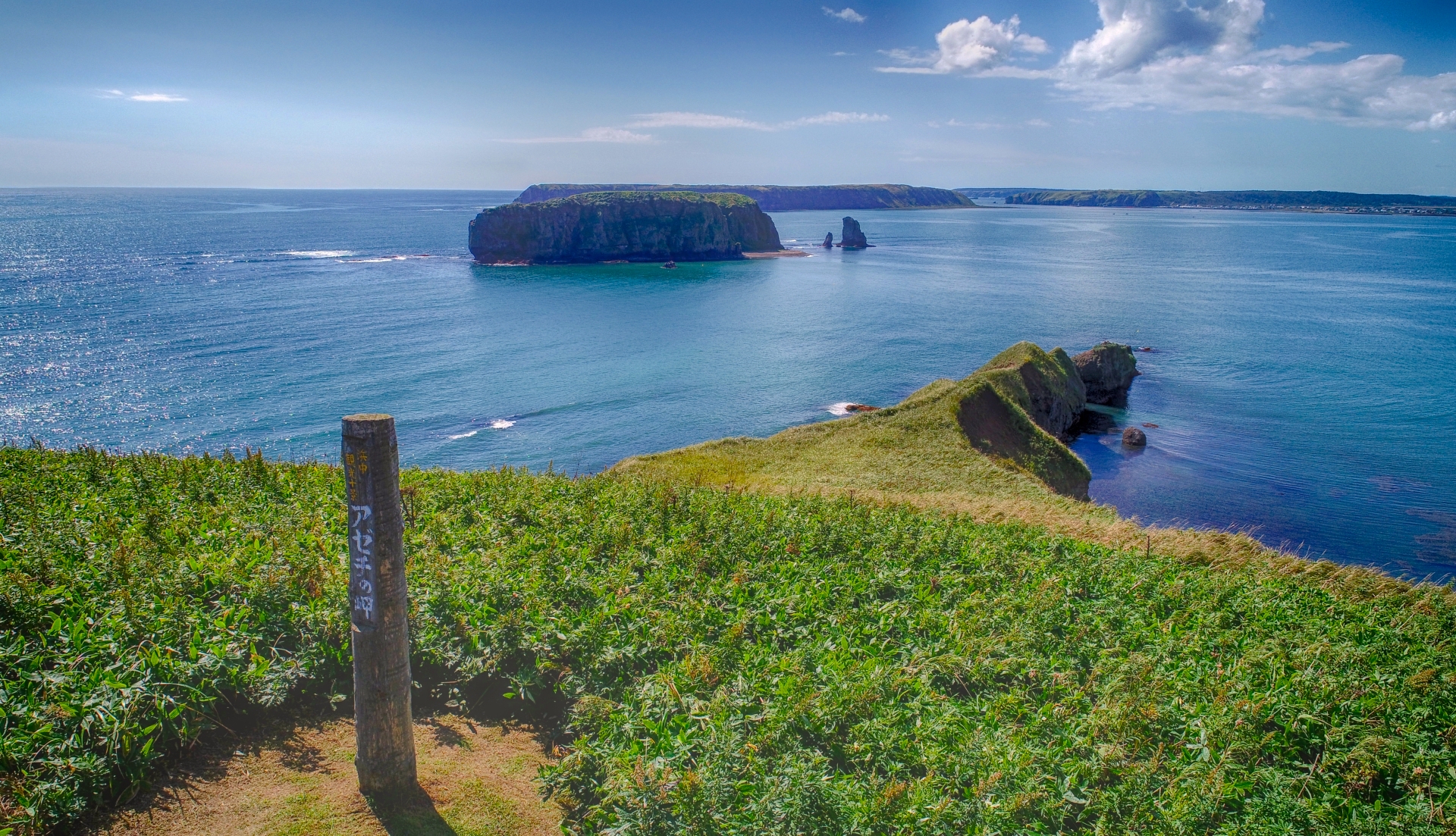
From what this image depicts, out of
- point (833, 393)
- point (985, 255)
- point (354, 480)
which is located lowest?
point (833, 393)

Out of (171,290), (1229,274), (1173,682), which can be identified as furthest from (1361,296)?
(171,290)

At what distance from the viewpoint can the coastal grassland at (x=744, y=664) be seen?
720cm

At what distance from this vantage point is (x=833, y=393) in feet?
197

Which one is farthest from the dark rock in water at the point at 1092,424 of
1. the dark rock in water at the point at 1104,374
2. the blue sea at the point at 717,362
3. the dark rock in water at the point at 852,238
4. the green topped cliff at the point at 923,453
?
the dark rock in water at the point at 852,238

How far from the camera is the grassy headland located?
7.21 meters

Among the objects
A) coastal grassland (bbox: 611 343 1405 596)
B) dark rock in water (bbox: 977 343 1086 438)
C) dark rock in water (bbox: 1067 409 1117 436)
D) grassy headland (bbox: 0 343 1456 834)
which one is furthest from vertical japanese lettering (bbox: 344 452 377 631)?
dark rock in water (bbox: 1067 409 1117 436)

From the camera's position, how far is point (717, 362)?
229 ft

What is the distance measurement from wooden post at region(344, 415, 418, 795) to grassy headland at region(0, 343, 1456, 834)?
5.01 feet

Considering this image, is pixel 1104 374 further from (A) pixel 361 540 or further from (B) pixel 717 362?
(A) pixel 361 540

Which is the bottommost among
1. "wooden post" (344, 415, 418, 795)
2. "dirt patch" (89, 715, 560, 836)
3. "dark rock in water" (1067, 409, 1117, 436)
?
"dark rock in water" (1067, 409, 1117, 436)

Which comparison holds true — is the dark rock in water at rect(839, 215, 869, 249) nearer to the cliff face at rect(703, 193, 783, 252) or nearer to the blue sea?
the cliff face at rect(703, 193, 783, 252)

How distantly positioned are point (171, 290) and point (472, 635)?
107 meters

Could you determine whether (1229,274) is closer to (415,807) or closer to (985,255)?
(985,255)

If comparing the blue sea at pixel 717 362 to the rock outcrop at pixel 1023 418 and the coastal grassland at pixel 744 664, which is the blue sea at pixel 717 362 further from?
the coastal grassland at pixel 744 664
